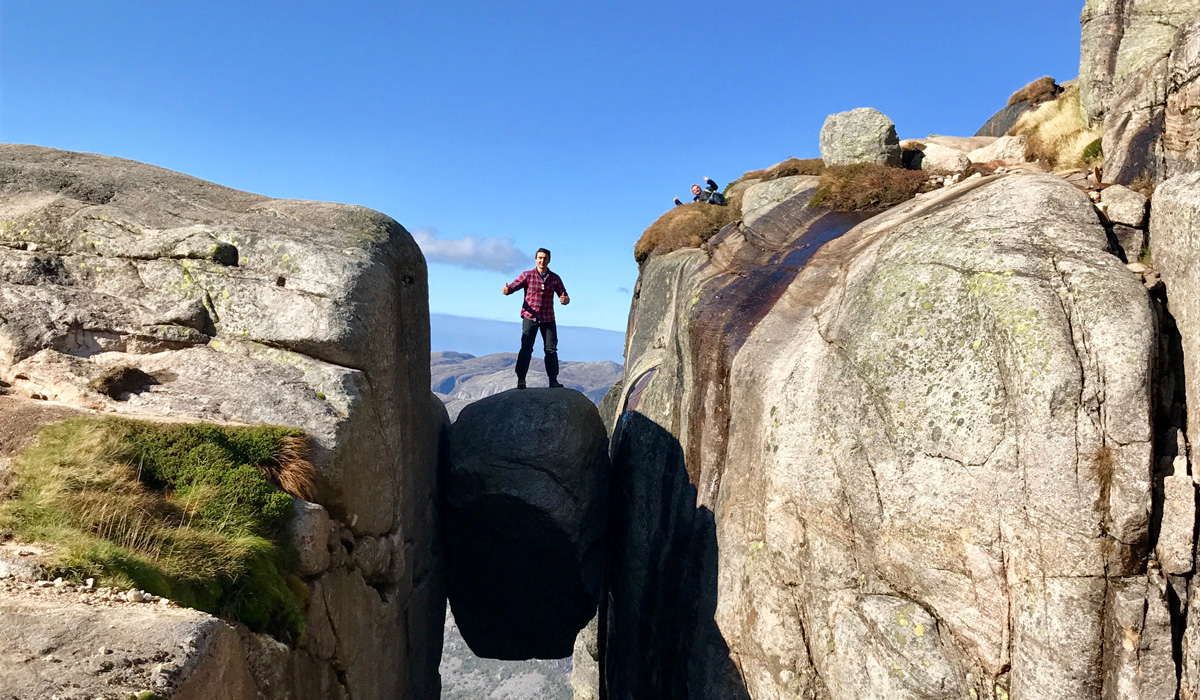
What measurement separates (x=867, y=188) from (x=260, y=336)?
574 inches

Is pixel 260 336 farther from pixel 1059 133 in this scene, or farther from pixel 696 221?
pixel 1059 133

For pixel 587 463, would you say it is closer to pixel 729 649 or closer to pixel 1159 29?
pixel 729 649

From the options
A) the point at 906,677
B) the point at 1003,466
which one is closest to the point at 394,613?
the point at 906,677

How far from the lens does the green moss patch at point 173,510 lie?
7.89 metres

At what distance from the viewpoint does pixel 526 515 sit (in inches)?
728

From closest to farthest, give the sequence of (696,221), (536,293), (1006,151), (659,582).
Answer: (659,582), (536,293), (696,221), (1006,151)

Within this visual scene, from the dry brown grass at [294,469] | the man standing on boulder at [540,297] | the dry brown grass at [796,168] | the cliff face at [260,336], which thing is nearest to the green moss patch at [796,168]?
the dry brown grass at [796,168]

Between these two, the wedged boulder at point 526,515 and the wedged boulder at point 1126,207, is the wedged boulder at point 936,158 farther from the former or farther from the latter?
the wedged boulder at point 526,515

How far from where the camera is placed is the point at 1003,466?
11.3m

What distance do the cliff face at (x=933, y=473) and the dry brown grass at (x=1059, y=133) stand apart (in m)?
4.87

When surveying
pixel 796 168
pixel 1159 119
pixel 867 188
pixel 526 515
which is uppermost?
pixel 796 168

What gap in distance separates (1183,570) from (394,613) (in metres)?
12.7

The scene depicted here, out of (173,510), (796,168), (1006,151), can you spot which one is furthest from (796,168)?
(173,510)

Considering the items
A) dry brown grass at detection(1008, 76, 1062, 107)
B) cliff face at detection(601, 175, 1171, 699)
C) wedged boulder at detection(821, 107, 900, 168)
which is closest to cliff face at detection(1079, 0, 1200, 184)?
cliff face at detection(601, 175, 1171, 699)
